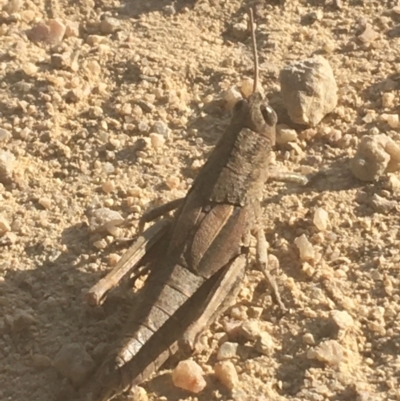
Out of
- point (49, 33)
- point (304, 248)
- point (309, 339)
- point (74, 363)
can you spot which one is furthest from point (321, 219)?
point (49, 33)

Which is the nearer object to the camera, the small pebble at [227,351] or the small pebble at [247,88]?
the small pebble at [227,351]

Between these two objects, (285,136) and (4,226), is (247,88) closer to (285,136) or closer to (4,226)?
(285,136)

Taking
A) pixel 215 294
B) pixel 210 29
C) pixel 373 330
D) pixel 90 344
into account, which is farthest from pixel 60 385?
pixel 210 29

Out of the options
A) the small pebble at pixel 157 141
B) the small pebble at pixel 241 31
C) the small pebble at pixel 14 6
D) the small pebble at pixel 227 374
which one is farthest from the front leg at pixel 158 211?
the small pebble at pixel 14 6

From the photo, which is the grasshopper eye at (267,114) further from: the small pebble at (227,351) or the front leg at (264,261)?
the small pebble at (227,351)

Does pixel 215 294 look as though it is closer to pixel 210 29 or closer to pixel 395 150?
pixel 395 150

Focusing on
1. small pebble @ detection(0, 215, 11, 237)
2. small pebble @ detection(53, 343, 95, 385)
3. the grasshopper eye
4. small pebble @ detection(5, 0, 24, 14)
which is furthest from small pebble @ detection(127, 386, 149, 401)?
small pebble @ detection(5, 0, 24, 14)
